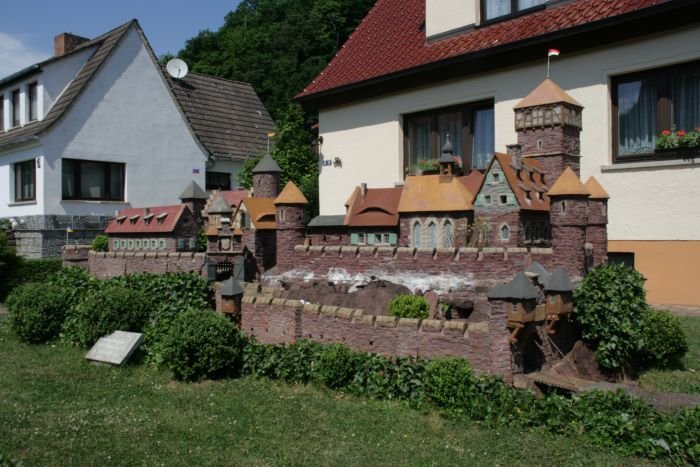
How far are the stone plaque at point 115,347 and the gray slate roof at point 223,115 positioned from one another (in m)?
17.5

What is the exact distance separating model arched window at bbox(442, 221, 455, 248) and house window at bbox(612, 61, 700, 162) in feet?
17.5

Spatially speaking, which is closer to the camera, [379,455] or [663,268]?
[379,455]

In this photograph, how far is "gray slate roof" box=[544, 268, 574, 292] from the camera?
977 centimetres

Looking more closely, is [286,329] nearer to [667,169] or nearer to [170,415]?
[170,415]

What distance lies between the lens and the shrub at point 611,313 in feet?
32.2

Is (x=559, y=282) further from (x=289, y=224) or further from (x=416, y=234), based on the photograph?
(x=289, y=224)

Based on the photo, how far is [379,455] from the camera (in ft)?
24.2

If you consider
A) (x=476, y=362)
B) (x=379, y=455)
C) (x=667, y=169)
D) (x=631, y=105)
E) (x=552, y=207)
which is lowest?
(x=379, y=455)

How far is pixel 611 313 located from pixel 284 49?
42126 millimetres

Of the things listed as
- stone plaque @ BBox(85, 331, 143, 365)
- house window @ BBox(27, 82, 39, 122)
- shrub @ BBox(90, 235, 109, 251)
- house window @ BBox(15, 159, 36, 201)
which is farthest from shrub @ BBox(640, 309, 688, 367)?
house window @ BBox(27, 82, 39, 122)

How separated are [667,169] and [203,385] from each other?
37.0 feet

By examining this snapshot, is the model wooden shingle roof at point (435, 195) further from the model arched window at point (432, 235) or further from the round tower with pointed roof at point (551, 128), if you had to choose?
the round tower with pointed roof at point (551, 128)

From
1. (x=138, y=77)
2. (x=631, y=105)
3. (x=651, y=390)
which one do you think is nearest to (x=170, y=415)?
(x=651, y=390)

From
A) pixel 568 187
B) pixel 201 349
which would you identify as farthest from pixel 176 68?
pixel 568 187
